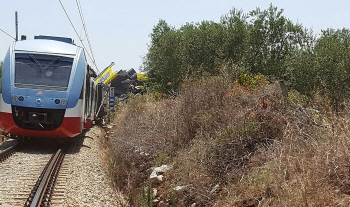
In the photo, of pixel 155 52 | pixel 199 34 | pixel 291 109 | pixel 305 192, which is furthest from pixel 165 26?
pixel 305 192

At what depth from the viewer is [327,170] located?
6.30m

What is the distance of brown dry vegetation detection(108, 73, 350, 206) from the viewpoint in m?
6.27

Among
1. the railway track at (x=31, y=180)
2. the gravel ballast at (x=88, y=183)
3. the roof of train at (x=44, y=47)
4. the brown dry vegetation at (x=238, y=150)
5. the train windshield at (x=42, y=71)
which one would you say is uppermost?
the roof of train at (x=44, y=47)

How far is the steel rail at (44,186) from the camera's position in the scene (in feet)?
25.0

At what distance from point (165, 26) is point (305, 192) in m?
44.2

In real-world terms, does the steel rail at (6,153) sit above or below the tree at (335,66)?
below

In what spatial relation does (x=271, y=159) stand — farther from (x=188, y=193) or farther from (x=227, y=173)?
(x=188, y=193)

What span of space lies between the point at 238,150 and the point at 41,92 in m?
7.14

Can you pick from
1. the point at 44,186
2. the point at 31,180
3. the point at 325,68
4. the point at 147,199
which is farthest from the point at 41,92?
the point at 325,68

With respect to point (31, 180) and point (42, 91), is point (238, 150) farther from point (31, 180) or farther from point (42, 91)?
point (42, 91)

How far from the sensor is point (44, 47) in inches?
554

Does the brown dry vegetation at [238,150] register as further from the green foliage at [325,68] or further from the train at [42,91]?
the green foliage at [325,68]

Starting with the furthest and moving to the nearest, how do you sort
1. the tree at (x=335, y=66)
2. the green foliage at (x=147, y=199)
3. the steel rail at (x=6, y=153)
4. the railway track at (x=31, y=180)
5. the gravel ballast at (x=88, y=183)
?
the tree at (x=335, y=66)
the steel rail at (x=6, y=153)
the gravel ballast at (x=88, y=183)
the green foliage at (x=147, y=199)
the railway track at (x=31, y=180)

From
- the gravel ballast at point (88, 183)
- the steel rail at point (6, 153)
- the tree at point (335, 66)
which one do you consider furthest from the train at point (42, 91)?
the tree at point (335, 66)
